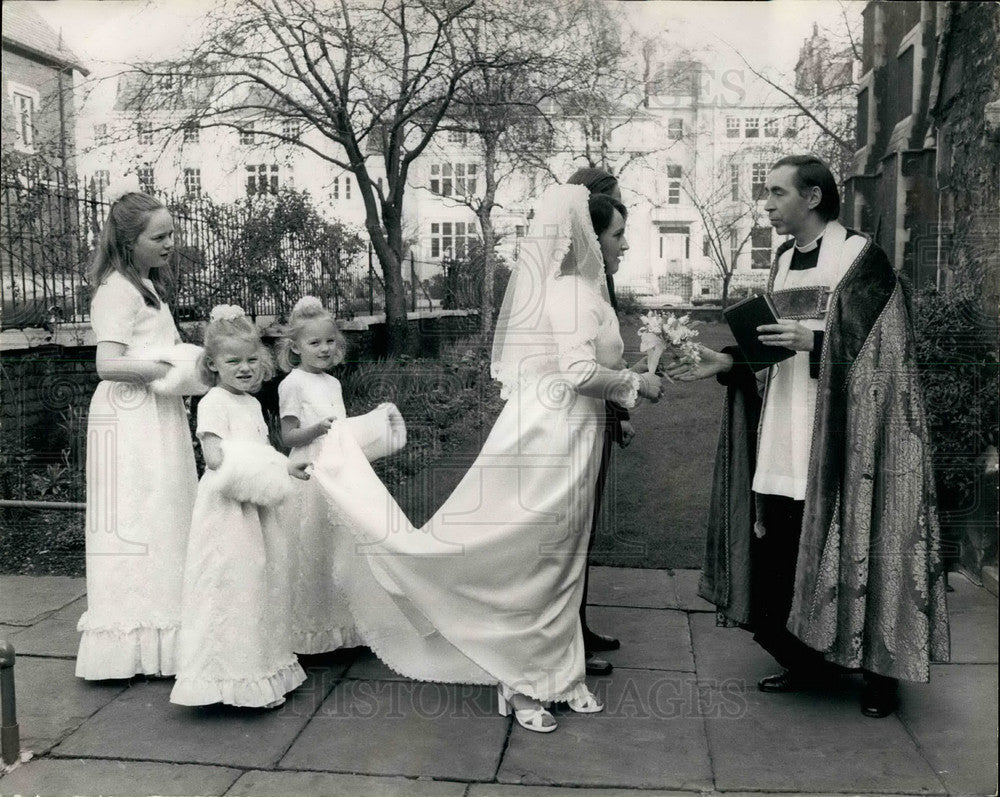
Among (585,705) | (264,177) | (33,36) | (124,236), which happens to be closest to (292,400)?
(124,236)

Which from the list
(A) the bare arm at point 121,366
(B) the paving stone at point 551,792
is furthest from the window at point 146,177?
(B) the paving stone at point 551,792

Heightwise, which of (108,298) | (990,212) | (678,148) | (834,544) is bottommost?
(834,544)

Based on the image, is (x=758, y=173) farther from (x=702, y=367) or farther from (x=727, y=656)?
(x=727, y=656)

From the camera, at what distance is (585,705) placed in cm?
323

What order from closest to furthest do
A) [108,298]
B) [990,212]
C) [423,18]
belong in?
1. [108,298]
2. [990,212]
3. [423,18]

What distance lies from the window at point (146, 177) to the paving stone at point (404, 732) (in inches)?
141

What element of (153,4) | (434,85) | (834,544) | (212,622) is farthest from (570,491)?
(153,4)

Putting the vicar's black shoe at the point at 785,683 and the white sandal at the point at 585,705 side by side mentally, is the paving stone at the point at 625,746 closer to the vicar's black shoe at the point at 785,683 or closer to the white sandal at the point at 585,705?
the white sandal at the point at 585,705

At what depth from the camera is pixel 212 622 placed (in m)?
3.16

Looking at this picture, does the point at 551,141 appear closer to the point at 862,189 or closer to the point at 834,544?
the point at 862,189

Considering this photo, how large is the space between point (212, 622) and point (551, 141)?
3165mm

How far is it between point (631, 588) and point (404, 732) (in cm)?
191

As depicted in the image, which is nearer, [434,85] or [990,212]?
[990,212]

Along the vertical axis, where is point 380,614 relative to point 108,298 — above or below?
below
